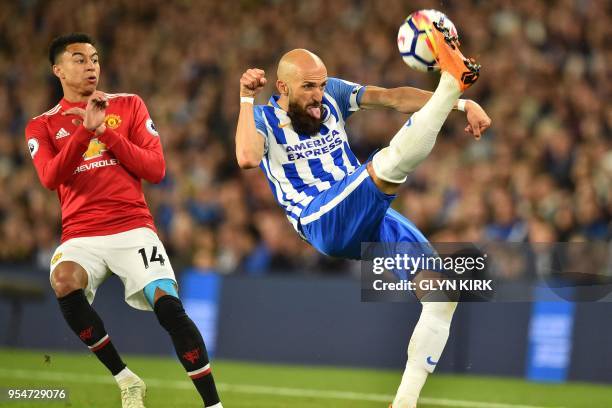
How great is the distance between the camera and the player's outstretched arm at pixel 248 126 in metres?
6.47

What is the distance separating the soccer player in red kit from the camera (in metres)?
6.66

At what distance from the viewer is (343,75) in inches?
604

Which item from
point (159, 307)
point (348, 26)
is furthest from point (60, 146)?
point (348, 26)

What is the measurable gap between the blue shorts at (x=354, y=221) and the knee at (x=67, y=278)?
1461 mm

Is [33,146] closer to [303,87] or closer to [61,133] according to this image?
[61,133]

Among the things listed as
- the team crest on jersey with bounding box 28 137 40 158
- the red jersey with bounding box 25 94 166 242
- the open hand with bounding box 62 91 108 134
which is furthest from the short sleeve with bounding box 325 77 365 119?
the team crest on jersey with bounding box 28 137 40 158

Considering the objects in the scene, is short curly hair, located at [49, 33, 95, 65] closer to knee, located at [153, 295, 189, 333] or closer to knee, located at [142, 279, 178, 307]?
knee, located at [142, 279, 178, 307]

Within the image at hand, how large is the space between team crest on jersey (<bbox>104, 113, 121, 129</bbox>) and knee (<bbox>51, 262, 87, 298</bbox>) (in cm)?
97

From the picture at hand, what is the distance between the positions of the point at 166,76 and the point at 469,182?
6904mm

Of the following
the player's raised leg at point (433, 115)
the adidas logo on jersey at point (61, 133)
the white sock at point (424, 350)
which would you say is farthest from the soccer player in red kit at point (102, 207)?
the player's raised leg at point (433, 115)

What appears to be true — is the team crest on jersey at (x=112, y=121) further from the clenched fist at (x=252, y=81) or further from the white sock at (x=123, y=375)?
the white sock at (x=123, y=375)

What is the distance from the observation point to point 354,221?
21.1ft

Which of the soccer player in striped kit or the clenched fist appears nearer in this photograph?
the soccer player in striped kit

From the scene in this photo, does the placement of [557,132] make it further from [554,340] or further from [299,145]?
[299,145]
